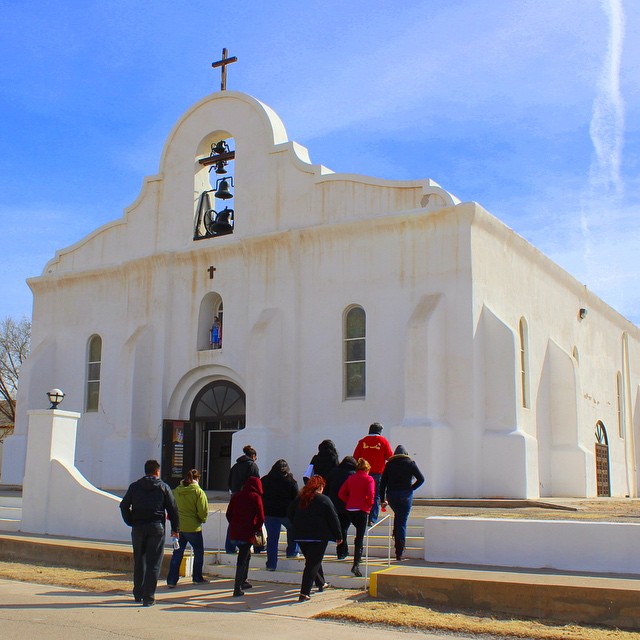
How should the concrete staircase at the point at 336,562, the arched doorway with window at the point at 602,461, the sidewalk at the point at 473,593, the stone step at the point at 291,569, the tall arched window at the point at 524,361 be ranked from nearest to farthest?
1. the sidewalk at the point at 473,593
2. the stone step at the point at 291,569
3. the concrete staircase at the point at 336,562
4. the tall arched window at the point at 524,361
5. the arched doorway with window at the point at 602,461

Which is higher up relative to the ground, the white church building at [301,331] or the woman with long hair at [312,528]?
the white church building at [301,331]

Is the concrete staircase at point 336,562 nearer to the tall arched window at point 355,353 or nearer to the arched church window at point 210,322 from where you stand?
the tall arched window at point 355,353

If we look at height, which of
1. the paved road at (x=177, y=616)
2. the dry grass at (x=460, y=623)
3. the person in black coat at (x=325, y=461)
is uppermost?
the person in black coat at (x=325, y=461)

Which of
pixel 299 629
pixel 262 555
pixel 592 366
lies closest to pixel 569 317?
pixel 592 366

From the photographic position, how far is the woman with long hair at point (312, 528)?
986 centimetres

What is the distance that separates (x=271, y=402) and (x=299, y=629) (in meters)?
12.5

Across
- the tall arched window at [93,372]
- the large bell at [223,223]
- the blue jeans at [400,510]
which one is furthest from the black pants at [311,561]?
the tall arched window at [93,372]

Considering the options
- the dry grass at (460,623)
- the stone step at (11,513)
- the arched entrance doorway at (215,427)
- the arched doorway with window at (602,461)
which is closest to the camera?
the dry grass at (460,623)

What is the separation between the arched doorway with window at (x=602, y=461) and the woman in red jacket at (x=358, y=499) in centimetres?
1555

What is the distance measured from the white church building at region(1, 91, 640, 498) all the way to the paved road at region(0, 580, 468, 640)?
855 centimetres

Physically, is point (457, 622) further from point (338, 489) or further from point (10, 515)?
point (10, 515)

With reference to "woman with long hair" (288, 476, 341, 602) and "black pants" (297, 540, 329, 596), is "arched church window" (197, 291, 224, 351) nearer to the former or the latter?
"woman with long hair" (288, 476, 341, 602)

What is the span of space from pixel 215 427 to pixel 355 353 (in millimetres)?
4876

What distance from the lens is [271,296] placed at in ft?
70.9
